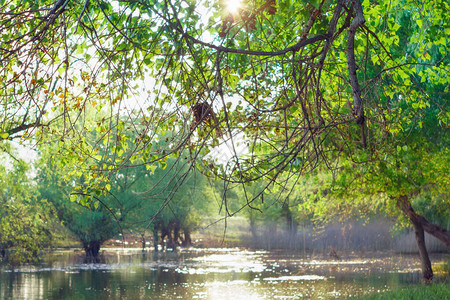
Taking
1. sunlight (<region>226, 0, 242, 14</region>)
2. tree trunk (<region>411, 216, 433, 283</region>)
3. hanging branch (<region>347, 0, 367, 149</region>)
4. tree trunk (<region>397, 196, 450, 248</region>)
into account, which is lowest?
tree trunk (<region>411, 216, 433, 283</region>)

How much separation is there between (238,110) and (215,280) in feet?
52.0

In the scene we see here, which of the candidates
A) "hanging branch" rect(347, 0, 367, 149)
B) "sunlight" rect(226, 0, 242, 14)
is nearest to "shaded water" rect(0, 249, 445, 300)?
"hanging branch" rect(347, 0, 367, 149)

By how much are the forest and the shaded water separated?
191 cm

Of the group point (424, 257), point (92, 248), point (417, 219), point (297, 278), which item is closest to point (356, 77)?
point (417, 219)

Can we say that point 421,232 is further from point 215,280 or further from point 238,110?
point 238,110

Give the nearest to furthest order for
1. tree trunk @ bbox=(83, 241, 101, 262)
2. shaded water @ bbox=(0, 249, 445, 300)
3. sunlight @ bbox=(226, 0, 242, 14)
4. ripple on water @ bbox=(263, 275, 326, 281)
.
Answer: sunlight @ bbox=(226, 0, 242, 14)
shaded water @ bbox=(0, 249, 445, 300)
ripple on water @ bbox=(263, 275, 326, 281)
tree trunk @ bbox=(83, 241, 101, 262)

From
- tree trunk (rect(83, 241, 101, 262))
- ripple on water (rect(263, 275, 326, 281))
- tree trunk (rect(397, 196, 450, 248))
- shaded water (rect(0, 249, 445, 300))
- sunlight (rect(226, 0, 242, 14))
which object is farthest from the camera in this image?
tree trunk (rect(83, 241, 101, 262))

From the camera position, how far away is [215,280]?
862 inches

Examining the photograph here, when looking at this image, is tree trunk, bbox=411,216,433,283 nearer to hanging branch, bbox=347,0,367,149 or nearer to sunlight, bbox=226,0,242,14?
hanging branch, bbox=347,0,367,149

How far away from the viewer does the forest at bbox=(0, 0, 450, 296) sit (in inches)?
193

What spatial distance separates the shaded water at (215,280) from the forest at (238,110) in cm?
191

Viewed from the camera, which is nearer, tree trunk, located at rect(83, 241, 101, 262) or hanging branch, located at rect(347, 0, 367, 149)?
hanging branch, located at rect(347, 0, 367, 149)

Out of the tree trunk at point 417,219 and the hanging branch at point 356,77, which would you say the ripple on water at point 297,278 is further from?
the hanging branch at point 356,77

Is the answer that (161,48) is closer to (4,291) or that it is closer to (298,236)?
(4,291)
